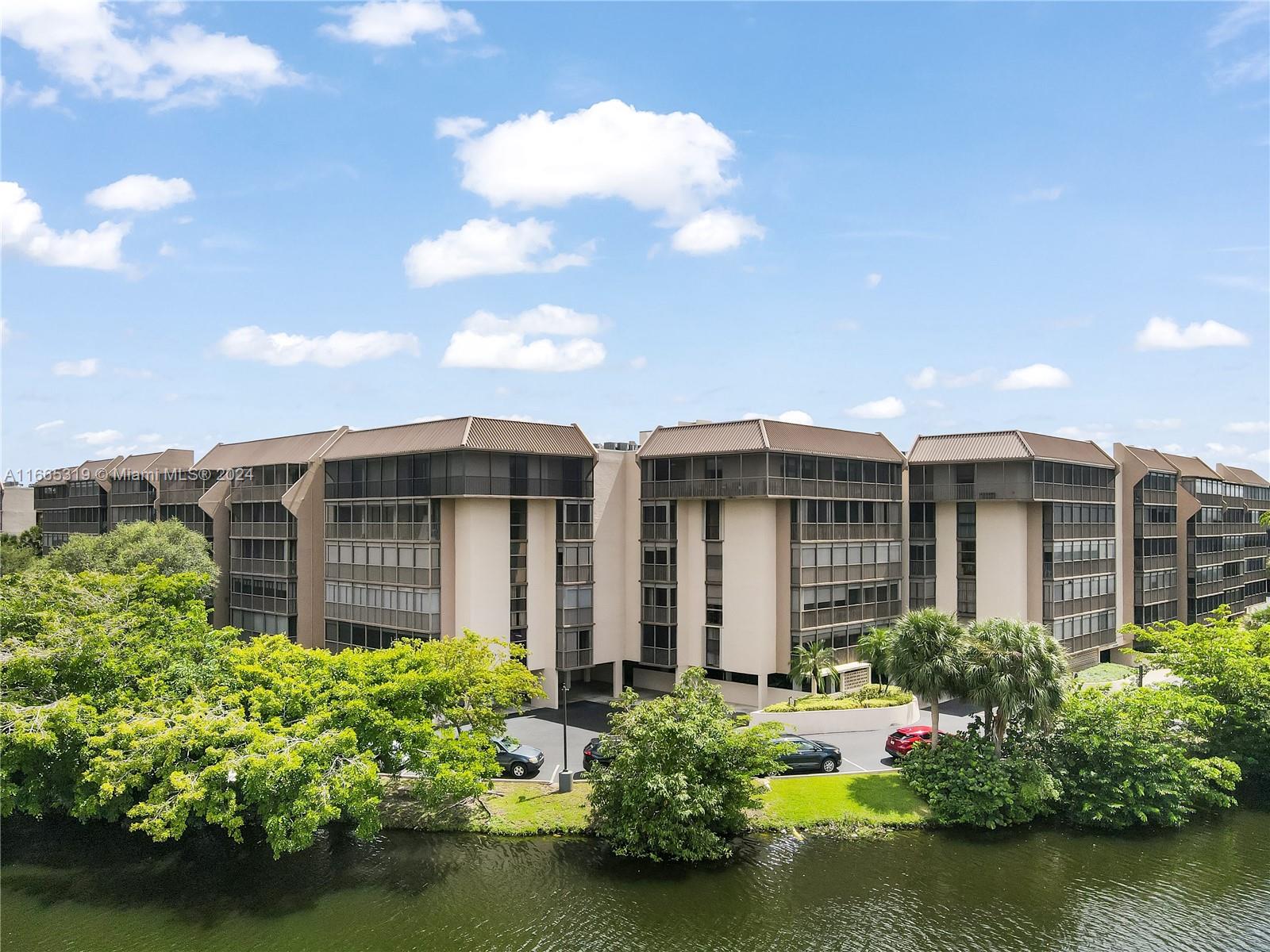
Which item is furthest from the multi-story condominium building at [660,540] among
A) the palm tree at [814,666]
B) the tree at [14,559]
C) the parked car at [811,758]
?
the tree at [14,559]

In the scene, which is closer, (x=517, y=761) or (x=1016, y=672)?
(x=1016, y=672)

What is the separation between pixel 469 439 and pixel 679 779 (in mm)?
21648

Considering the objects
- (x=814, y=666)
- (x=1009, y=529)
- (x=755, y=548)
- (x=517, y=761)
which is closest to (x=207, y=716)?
(x=517, y=761)

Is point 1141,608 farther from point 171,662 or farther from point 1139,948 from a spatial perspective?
point 171,662

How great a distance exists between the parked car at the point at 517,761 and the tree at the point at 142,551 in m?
28.5

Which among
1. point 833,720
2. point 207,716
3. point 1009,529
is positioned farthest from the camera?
point 1009,529

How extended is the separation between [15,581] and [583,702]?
28.9m

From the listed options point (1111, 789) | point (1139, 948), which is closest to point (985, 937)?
point (1139, 948)

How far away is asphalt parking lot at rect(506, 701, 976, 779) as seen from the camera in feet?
138

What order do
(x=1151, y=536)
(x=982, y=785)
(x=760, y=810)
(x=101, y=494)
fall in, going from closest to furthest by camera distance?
1. (x=982, y=785)
2. (x=760, y=810)
3. (x=1151, y=536)
4. (x=101, y=494)

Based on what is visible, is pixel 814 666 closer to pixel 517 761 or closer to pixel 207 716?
pixel 517 761

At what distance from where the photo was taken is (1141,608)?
67.4 metres

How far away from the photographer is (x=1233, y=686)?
134 ft

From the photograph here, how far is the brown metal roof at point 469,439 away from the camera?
1893 inches
